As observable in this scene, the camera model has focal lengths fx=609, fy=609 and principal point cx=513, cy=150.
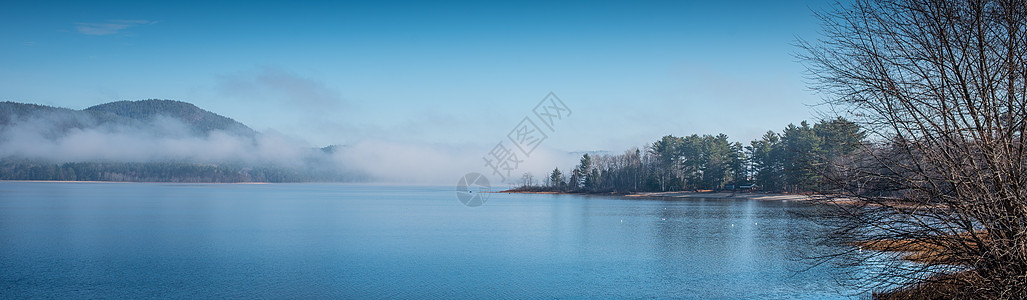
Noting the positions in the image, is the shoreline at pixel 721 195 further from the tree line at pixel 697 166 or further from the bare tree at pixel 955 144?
the bare tree at pixel 955 144

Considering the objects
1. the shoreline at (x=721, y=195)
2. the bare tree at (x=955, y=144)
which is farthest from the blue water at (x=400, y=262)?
the shoreline at (x=721, y=195)

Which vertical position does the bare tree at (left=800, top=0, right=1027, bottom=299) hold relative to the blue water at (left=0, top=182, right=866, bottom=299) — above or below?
above

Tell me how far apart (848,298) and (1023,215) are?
11.3 m

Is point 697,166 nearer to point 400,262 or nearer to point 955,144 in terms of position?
point 400,262

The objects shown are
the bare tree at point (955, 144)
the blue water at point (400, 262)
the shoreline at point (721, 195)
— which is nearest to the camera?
the bare tree at point (955, 144)

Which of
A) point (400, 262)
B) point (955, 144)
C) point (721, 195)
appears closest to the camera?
point (955, 144)

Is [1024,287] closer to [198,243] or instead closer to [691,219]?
[198,243]

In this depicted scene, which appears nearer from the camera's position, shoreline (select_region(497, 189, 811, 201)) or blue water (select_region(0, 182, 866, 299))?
blue water (select_region(0, 182, 866, 299))

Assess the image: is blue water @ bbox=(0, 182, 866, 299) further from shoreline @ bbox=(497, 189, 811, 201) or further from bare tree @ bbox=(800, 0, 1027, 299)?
shoreline @ bbox=(497, 189, 811, 201)

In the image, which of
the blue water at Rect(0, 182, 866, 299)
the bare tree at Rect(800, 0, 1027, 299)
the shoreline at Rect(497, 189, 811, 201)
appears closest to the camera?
the bare tree at Rect(800, 0, 1027, 299)

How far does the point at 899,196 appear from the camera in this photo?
10727mm

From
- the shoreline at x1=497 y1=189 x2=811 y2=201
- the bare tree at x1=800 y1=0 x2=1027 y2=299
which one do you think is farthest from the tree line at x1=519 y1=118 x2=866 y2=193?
the bare tree at x1=800 y1=0 x2=1027 y2=299

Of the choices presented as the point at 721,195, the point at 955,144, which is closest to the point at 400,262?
the point at 955,144

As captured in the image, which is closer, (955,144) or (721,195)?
(955,144)
